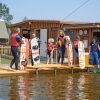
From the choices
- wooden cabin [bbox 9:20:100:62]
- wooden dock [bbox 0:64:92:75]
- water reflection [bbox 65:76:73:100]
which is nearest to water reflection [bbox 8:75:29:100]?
wooden dock [bbox 0:64:92:75]

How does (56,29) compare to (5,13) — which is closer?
(56,29)

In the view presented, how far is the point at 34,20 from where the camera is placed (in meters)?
30.2

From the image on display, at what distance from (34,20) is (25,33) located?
2.44 metres

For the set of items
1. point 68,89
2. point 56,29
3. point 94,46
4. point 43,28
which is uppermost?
point 43,28

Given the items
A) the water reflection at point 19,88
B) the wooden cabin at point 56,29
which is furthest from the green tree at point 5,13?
the water reflection at point 19,88

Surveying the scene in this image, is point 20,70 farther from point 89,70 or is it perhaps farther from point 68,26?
point 68,26

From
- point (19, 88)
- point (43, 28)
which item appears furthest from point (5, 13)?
point (19, 88)

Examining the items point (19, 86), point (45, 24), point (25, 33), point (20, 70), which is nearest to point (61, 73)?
point (20, 70)

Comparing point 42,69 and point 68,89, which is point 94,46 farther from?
point 68,89

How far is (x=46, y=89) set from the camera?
44.4 ft

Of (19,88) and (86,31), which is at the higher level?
(86,31)

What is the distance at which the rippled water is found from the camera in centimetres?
1186

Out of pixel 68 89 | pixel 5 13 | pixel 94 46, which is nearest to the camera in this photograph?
pixel 68 89

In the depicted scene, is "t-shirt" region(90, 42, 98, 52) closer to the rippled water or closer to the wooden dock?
the wooden dock
